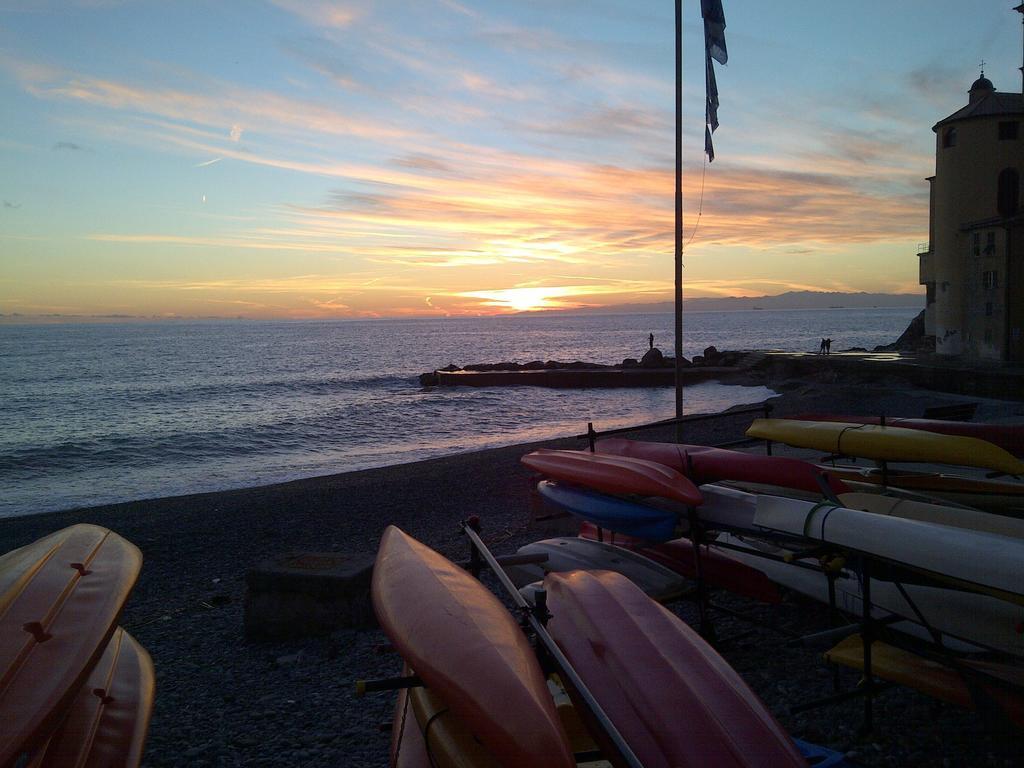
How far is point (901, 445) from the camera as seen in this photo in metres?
7.09

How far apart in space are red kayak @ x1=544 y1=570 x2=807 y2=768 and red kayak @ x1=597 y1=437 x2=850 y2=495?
271 cm

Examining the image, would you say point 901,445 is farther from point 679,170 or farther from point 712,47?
point 712,47

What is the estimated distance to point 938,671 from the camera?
185 inches

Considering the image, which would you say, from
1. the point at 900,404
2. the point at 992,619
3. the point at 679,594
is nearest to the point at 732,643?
the point at 679,594

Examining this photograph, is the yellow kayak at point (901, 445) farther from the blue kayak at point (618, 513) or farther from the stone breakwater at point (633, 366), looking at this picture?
the stone breakwater at point (633, 366)

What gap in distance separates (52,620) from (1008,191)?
35.8 metres

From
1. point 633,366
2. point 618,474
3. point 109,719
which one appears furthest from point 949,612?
point 633,366

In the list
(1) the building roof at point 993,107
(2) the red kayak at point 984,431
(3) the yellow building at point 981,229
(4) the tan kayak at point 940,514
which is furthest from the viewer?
(1) the building roof at point 993,107

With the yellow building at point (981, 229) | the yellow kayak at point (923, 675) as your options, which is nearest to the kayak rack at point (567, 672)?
the yellow kayak at point (923, 675)

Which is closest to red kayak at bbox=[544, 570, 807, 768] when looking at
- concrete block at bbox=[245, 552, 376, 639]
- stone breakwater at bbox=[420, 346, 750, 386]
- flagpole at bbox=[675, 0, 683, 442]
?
concrete block at bbox=[245, 552, 376, 639]

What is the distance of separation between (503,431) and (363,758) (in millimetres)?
22941

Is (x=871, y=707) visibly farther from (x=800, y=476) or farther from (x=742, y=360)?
(x=742, y=360)

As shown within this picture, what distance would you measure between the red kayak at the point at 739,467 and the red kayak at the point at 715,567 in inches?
31.1

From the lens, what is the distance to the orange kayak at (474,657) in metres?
2.81
